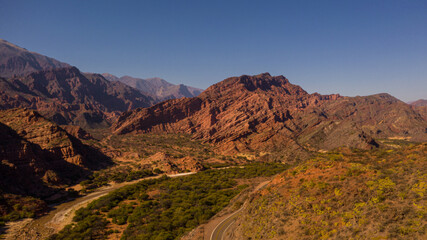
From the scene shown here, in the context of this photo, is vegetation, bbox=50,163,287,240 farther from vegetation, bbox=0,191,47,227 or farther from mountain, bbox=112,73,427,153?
mountain, bbox=112,73,427,153

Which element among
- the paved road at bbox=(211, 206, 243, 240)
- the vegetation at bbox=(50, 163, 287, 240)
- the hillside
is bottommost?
the vegetation at bbox=(50, 163, 287, 240)

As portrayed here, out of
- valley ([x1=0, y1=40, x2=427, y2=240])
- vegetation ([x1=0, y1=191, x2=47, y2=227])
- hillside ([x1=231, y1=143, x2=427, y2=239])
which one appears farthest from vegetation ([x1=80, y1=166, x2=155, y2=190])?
hillside ([x1=231, y1=143, x2=427, y2=239])

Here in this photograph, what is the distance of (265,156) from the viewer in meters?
103

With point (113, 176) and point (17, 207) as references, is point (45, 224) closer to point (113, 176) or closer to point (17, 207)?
point (17, 207)

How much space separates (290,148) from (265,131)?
2389cm

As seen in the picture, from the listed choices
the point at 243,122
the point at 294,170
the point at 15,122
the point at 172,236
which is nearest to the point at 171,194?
the point at 172,236

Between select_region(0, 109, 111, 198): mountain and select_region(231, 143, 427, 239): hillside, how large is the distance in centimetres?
5859

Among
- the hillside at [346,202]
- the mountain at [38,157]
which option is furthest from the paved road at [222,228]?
the mountain at [38,157]

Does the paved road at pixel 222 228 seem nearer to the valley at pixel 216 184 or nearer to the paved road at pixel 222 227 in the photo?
the paved road at pixel 222 227

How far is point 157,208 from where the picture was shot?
4681 centimetres

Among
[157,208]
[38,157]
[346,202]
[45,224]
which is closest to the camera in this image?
[346,202]

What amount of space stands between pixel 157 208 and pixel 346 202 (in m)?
38.6

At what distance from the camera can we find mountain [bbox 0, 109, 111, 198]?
54812 mm

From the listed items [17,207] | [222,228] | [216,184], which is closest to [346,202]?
[222,228]
